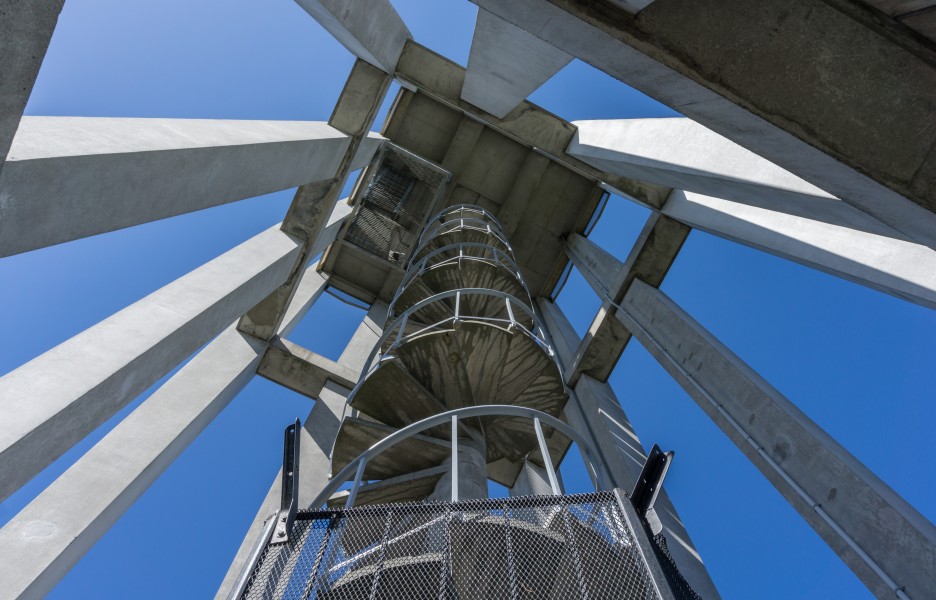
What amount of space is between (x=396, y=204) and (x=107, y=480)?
11.8 metres

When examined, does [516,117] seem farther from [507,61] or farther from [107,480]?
[107,480]

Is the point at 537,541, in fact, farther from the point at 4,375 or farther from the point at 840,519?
the point at 4,375

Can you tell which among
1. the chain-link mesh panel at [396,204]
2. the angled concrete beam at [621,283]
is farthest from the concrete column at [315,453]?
the angled concrete beam at [621,283]

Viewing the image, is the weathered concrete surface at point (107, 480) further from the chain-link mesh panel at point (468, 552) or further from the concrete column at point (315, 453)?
the chain-link mesh panel at point (468, 552)

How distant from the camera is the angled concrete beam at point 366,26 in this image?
752cm

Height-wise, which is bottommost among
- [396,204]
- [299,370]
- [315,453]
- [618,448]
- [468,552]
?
[315,453]

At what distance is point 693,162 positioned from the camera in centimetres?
640

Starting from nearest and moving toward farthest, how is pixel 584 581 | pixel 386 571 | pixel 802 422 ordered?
pixel 584 581 → pixel 386 571 → pixel 802 422

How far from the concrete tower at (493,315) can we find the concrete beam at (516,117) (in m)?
0.06

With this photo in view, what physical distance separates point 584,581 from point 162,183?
4.69m

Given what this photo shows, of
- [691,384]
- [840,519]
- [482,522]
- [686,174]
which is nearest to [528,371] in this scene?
[691,384]

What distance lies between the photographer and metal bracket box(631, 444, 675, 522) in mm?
3346

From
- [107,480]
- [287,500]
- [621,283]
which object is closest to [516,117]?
[621,283]

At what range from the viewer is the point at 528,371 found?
8.64 metres
